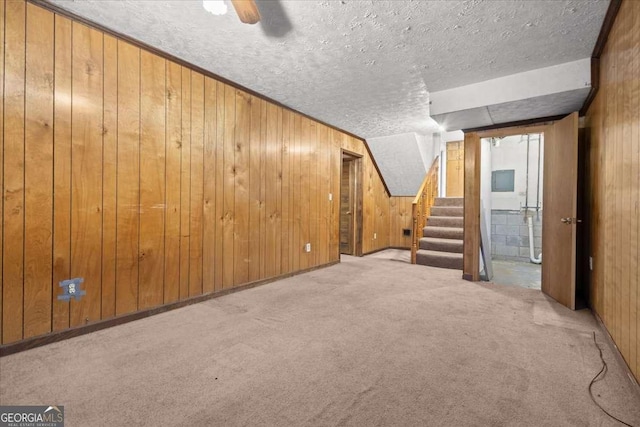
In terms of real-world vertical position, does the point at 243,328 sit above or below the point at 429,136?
below

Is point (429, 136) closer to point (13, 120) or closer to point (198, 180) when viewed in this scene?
point (198, 180)

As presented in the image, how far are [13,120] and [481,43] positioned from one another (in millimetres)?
3422

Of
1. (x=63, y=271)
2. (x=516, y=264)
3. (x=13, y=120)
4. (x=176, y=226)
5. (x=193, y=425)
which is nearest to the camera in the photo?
(x=193, y=425)

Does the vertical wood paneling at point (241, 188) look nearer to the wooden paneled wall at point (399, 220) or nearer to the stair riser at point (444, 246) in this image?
the stair riser at point (444, 246)

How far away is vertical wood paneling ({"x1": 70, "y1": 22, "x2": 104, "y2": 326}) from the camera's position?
2.11 m

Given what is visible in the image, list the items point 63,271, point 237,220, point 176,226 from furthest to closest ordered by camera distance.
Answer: point 237,220
point 176,226
point 63,271

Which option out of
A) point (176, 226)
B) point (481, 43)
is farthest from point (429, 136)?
point (176, 226)

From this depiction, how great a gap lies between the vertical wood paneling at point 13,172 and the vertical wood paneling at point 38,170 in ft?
0.09

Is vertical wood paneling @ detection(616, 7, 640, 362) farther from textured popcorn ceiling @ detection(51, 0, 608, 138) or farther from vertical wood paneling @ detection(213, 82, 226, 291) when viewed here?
vertical wood paneling @ detection(213, 82, 226, 291)

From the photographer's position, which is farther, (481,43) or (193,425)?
(481,43)

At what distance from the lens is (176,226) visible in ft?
8.95

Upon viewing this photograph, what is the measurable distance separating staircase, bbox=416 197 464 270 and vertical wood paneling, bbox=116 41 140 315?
13.3 ft

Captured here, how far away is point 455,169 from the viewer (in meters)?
7.12

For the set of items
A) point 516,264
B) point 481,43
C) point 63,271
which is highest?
point 481,43
